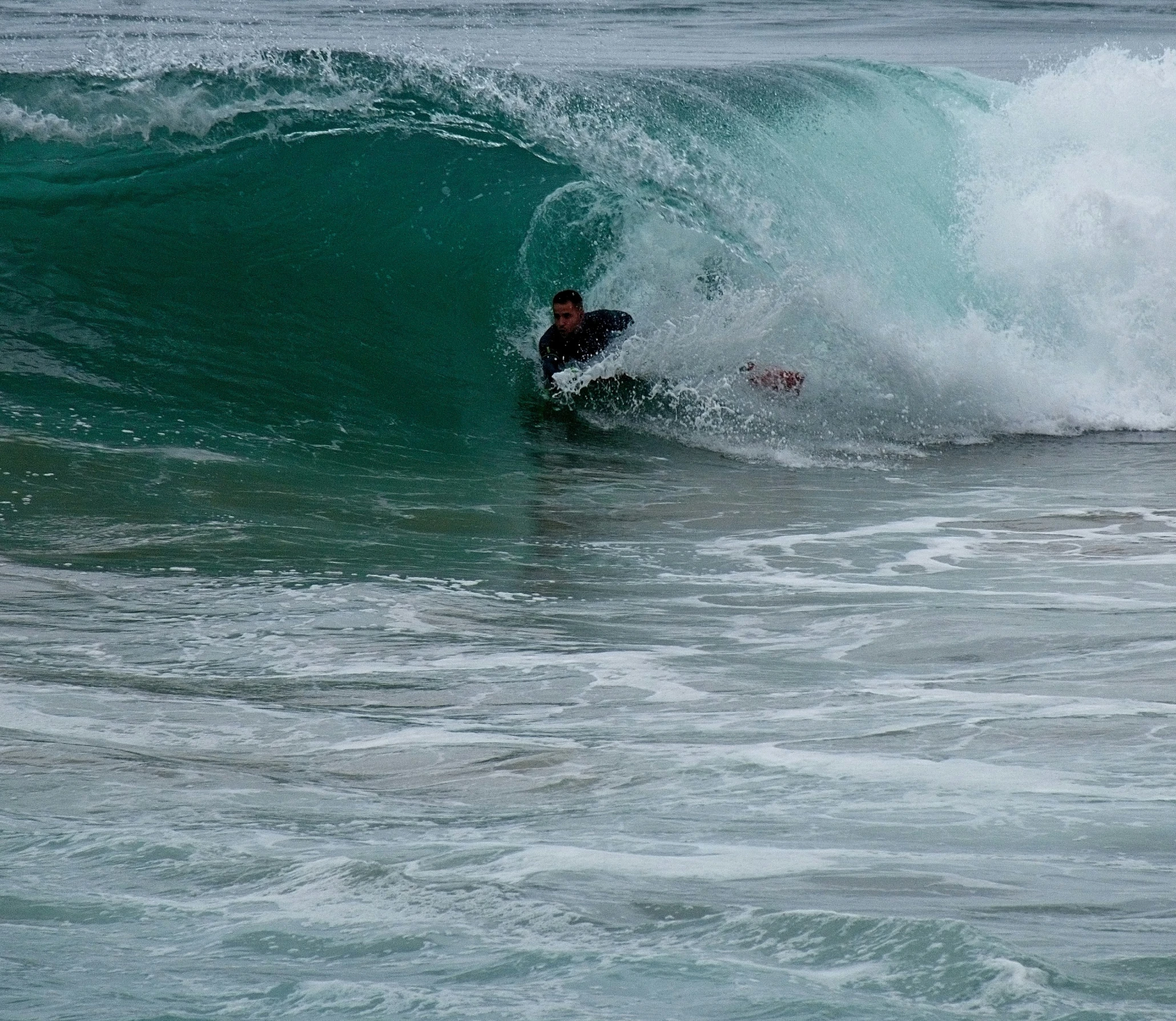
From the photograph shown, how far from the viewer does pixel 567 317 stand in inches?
378

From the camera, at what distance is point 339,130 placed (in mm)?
12070

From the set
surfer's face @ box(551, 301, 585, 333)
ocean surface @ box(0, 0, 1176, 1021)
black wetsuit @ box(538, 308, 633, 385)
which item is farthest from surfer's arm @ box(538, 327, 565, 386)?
ocean surface @ box(0, 0, 1176, 1021)

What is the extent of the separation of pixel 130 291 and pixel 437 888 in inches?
325

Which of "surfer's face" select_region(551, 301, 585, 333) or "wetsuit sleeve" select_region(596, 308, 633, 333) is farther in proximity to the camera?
"wetsuit sleeve" select_region(596, 308, 633, 333)

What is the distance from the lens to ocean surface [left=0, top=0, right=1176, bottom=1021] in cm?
248

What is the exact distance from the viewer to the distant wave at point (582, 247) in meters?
9.58

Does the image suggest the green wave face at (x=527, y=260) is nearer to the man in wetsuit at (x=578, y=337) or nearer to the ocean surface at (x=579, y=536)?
the ocean surface at (x=579, y=536)

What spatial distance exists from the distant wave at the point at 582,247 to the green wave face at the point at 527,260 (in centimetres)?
3

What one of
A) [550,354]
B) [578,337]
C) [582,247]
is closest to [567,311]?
[578,337]

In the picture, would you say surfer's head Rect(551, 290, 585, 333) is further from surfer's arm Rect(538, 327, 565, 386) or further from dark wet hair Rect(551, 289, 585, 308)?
surfer's arm Rect(538, 327, 565, 386)

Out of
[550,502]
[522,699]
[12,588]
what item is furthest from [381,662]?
[550,502]

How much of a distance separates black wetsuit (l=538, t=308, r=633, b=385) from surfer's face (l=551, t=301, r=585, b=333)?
4 cm

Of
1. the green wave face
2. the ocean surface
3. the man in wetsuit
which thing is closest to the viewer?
the ocean surface

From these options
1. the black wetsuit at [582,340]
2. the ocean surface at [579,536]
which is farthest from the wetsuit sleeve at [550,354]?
the ocean surface at [579,536]
